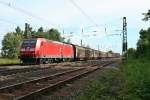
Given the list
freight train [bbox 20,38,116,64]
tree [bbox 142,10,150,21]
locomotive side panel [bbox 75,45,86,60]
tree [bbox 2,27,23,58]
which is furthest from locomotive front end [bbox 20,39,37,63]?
tree [bbox 2,27,23,58]

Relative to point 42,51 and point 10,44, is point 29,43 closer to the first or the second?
point 42,51

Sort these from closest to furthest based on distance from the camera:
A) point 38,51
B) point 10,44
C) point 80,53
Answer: point 38,51 < point 80,53 < point 10,44

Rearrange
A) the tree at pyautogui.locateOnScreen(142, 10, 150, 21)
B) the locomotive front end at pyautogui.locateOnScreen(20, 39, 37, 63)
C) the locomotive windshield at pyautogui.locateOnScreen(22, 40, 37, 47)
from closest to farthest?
the locomotive front end at pyautogui.locateOnScreen(20, 39, 37, 63) → the locomotive windshield at pyautogui.locateOnScreen(22, 40, 37, 47) → the tree at pyautogui.locateOnScreen(142, 10, 150, 21)

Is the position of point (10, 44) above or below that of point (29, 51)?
above

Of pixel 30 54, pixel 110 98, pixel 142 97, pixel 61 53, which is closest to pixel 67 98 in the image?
pixel 110 98

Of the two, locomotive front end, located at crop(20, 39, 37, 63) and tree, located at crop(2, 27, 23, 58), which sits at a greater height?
tree, located at crop(2, 27, 23, 58)

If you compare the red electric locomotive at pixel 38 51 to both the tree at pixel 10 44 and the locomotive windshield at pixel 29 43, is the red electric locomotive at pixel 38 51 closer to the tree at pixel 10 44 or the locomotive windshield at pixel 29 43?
the locomotive windshield at pixel 29 43

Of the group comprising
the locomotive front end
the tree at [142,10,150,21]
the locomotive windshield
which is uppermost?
the tree at [142,10,150,21]

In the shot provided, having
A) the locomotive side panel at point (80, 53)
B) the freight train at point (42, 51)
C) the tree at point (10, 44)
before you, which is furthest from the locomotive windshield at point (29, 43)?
the tree at point (10, 44)

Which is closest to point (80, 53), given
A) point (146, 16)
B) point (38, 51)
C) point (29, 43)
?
point (146, 16)

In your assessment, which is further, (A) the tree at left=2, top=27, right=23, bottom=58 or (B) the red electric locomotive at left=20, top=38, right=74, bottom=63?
(A) the tree at left=2, top=27, right=23, bottom=58

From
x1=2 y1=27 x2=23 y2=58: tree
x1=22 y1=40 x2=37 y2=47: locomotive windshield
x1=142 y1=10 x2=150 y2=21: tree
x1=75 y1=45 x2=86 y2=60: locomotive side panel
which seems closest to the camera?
x1=22 y1=40 x2=37 y2=47: locomotive windshield

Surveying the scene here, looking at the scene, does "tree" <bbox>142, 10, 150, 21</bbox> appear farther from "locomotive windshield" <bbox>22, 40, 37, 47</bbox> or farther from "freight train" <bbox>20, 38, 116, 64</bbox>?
"locomotive windshield" <bbox>22, 40, 37, 47</bbox>

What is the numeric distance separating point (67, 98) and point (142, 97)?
108 inches
